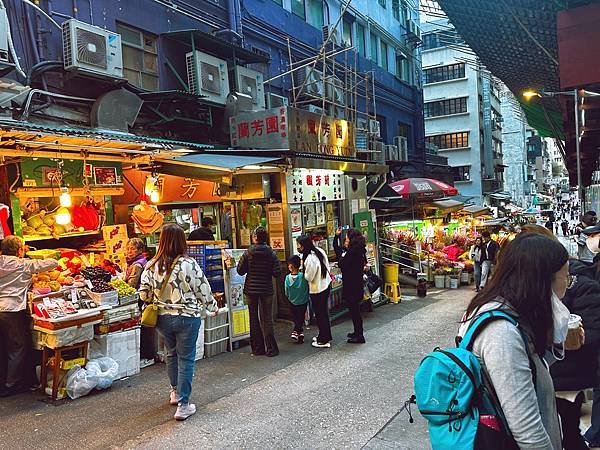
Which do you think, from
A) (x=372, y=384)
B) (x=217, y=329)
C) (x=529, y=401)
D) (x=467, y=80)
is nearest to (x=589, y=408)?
(x=372, y=384)

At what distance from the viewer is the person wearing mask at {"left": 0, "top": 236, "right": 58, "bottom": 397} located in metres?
5.85

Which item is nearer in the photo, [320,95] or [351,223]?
[351,223]

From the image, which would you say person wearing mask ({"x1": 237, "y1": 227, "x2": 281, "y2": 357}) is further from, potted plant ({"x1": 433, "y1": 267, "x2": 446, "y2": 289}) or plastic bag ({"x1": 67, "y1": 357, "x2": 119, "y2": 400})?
potted plant ({"x1": 433, "y1": 267, "x2": 446, "y2": 289})

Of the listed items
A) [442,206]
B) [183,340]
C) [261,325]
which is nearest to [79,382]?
[183,340]

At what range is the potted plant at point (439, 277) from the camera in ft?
49.5

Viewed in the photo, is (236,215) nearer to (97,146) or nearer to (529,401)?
(97,146)

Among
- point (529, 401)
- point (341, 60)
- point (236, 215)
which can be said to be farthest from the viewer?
point (341, 60)

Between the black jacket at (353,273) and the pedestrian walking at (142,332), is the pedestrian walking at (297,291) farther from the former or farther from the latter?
the pedestrian walking at (142,332)

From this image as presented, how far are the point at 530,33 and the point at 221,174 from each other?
6123 mm

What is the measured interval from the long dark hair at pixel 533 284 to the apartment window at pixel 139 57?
964 centimetres

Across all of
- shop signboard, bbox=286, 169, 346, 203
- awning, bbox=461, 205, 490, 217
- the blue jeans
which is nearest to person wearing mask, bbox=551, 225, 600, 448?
the blue jeans

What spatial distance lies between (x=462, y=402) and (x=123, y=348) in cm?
545

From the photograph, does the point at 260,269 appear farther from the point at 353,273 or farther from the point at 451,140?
the point at 451,140

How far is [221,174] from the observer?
28.3ft
